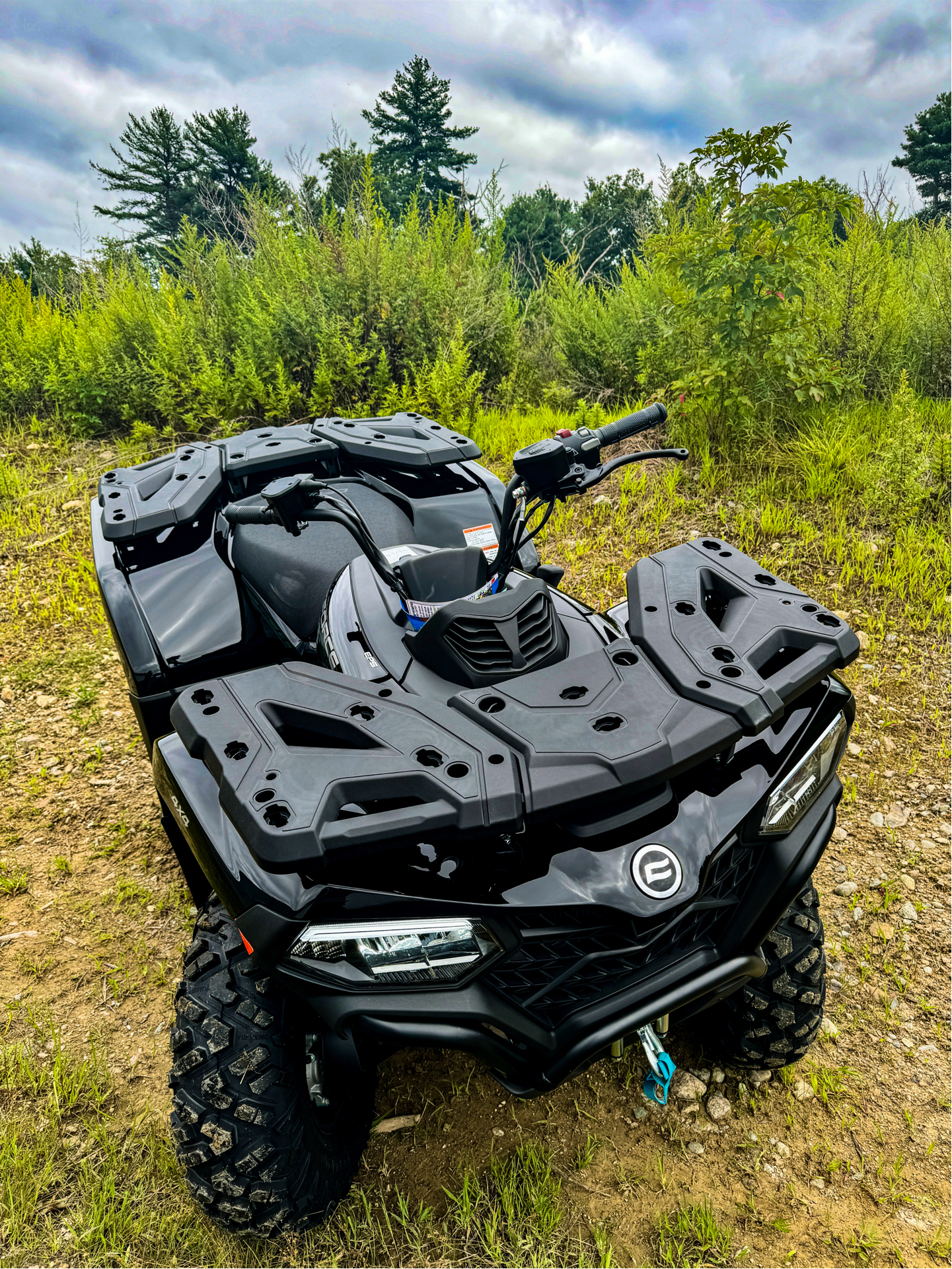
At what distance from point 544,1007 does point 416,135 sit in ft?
65.4

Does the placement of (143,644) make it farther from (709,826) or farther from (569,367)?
(569,367)

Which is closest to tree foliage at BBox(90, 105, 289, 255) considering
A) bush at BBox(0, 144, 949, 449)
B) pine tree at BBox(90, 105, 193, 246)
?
pine tree at BBox(90, 105, 193, 246)

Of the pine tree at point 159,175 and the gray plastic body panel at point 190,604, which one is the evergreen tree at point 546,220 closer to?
the pine tree at point 159,175

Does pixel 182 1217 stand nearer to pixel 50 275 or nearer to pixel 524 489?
pixel 524 489

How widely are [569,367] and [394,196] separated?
35.4ft

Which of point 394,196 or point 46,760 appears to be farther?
point 394,196

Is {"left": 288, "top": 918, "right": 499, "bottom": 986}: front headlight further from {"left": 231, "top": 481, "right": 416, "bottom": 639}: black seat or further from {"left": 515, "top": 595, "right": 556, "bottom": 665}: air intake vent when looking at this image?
{"left": 231, "top": 481, "right": 416, "bottom": 639}: black seat

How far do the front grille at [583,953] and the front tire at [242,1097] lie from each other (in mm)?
362

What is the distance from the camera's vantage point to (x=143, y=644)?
7.06 feet

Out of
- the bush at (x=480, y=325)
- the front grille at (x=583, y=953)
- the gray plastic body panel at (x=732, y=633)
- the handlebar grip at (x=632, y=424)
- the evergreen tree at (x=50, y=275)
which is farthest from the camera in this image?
the evergreen tree at (x=50, y=275)

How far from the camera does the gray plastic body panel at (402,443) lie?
2.47 metres

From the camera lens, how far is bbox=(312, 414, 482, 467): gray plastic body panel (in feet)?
8.12

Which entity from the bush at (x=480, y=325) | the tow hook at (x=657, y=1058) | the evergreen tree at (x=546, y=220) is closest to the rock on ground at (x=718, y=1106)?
the tow hook at (x=657, y=1058)

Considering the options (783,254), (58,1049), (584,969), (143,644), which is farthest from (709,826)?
(783,254)
